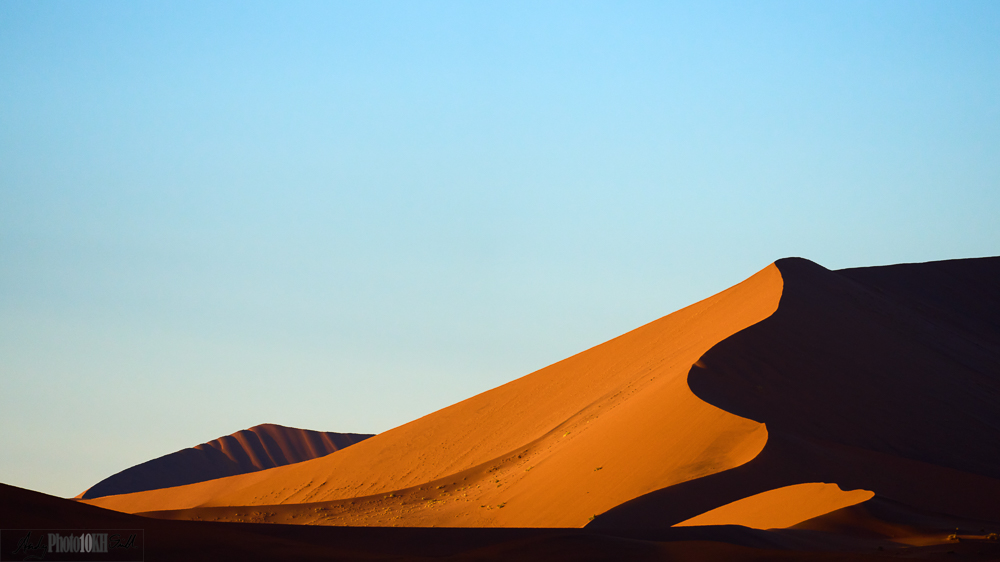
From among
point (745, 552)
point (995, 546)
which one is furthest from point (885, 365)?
point (745, 552)

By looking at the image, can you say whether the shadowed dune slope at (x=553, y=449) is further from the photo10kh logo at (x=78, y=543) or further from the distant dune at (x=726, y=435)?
the photo10kh logo at (x=78, y=543)

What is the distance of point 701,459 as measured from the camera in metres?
18.2

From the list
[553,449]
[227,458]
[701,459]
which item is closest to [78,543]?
[701,459]

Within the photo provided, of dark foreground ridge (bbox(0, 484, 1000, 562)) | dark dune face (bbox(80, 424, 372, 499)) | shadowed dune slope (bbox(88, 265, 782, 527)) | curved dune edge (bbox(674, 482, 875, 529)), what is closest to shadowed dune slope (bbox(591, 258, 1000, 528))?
shadowed dune slope (bbox(88, 265, 782, 527))

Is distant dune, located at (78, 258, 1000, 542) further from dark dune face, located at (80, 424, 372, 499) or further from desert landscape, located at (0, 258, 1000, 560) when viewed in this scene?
dark dune face, located at (80, 424, 372, 499)

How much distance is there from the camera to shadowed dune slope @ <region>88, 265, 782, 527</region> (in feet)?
61.8

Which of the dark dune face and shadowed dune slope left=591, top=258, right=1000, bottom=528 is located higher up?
the dark dune face

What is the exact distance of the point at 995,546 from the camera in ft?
35.3

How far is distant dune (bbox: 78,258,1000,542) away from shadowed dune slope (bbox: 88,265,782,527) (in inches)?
3.1

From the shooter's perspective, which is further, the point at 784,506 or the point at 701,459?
the point at 701,459

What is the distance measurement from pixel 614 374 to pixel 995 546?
65.3 feet

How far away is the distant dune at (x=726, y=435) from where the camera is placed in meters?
16.9

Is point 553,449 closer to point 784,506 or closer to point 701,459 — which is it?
point 701,459

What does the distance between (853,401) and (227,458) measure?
166 feet
